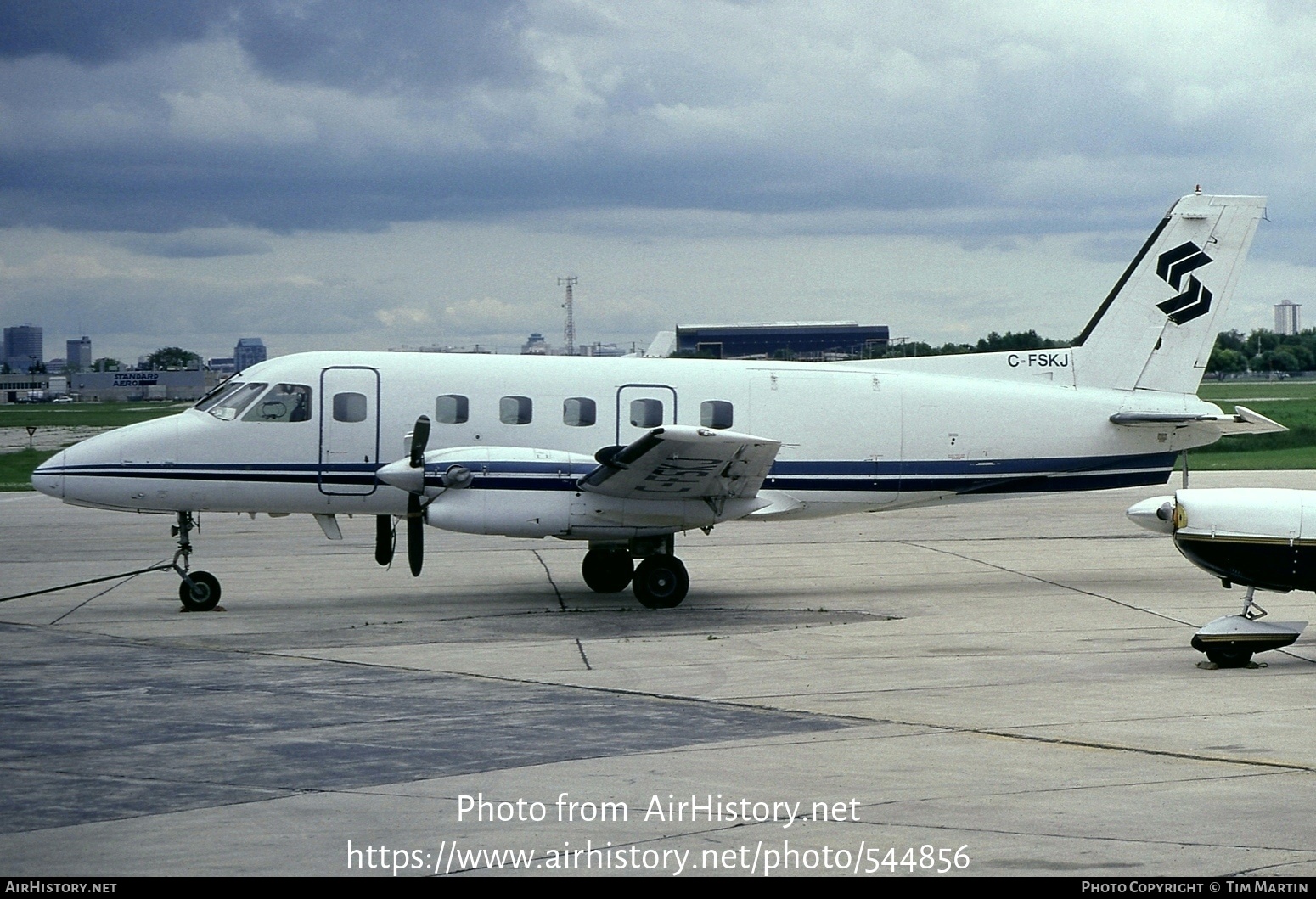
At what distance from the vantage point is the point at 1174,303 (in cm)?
2028

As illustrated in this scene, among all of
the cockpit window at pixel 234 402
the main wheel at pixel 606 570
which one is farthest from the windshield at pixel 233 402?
the main wheel at pixel 606 570

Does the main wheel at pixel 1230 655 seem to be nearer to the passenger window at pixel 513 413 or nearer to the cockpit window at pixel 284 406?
the passenger window at pixel 513 413

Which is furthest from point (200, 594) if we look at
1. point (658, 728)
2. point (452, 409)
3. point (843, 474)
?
point (658, 728)

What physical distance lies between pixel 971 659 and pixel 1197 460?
38.4 metres

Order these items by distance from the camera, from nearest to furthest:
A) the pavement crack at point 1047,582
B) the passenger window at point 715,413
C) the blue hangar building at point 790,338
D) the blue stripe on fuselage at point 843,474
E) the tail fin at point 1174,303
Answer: the pavement crack at point 1047,582 < the blue stripe on fuselage at point 843,474 < the passenger window at point 715,413 < the tail fin at point 1174,303 < the blue hangar building at point 790,338

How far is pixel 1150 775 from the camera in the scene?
897 cm

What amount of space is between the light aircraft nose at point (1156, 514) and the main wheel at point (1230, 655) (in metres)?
1.27

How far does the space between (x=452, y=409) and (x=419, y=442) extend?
1.46 m

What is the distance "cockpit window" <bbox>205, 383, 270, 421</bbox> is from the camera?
18.4 m

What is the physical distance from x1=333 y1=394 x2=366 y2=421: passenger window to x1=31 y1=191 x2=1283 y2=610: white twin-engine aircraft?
16mm

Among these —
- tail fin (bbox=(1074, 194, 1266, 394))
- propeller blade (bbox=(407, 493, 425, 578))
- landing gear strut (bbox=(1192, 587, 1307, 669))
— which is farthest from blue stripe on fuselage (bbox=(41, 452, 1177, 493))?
landing gear strut (bbox=(1192, 587, 1307, 669))

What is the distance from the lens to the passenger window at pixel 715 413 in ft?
63.0
